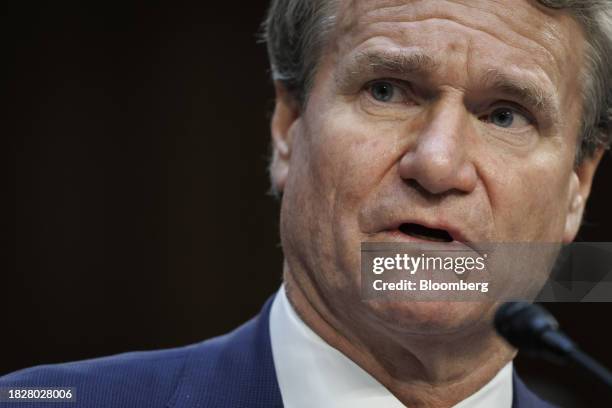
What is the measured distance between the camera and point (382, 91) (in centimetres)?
190

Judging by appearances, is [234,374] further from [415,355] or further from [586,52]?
[586,52]

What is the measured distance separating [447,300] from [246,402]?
453mm

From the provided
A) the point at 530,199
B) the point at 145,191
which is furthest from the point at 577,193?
the point at 145,191

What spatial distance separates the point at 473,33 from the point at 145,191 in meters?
2.31

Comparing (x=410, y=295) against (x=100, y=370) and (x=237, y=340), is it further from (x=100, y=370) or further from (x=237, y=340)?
(x=100, y=370)

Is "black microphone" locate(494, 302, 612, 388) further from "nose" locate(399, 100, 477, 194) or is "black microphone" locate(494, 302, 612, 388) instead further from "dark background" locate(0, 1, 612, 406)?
"dark background" locate(0, 1, 612, 406)

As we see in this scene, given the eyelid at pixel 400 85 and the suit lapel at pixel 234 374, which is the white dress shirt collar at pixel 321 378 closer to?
the suit lapel at pixel 234 374

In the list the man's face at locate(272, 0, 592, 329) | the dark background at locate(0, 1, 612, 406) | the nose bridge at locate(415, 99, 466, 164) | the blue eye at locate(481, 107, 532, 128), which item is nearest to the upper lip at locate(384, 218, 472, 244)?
the man's face at locate(272, 0, 592, 329)

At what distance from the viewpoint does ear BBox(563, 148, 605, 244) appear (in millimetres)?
2133

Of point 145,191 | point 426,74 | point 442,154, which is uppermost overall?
point 426,74

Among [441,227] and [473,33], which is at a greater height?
[473,33]

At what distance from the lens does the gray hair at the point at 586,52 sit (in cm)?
198

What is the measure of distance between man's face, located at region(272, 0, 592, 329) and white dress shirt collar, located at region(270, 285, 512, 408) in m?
0.10
